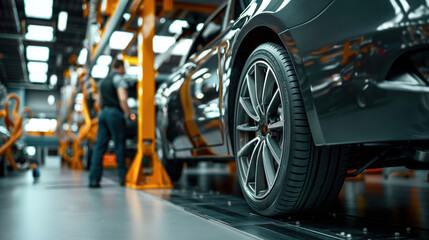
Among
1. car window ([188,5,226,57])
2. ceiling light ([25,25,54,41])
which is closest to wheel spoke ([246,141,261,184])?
car window ([188,5,226,57])

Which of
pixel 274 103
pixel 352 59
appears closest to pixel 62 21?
A: pixel 274 103

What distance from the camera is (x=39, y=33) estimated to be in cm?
1775

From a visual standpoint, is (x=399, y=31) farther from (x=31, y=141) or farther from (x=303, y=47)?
(x=31, y=141)

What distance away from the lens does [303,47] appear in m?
1.78

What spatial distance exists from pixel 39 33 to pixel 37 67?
8.22m

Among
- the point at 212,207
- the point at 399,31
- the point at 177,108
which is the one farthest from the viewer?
the point at 177,108

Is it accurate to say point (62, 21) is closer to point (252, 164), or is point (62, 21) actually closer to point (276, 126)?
point (252, 164)

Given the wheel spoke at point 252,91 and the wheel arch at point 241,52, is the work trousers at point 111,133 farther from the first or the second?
the wheel spoke at point 252,91

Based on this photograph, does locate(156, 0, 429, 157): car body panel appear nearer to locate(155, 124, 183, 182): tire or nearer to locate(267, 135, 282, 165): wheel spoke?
locate(267, 135, 282, 165): wheel spoke

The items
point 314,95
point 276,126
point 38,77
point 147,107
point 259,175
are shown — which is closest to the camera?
point 314,95

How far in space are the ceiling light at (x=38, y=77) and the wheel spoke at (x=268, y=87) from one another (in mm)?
27852

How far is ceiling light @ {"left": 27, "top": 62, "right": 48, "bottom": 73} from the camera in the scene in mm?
24062

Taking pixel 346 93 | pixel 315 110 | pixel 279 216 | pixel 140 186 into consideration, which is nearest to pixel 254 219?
pixel 279 216

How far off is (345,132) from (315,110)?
6.9 inches
